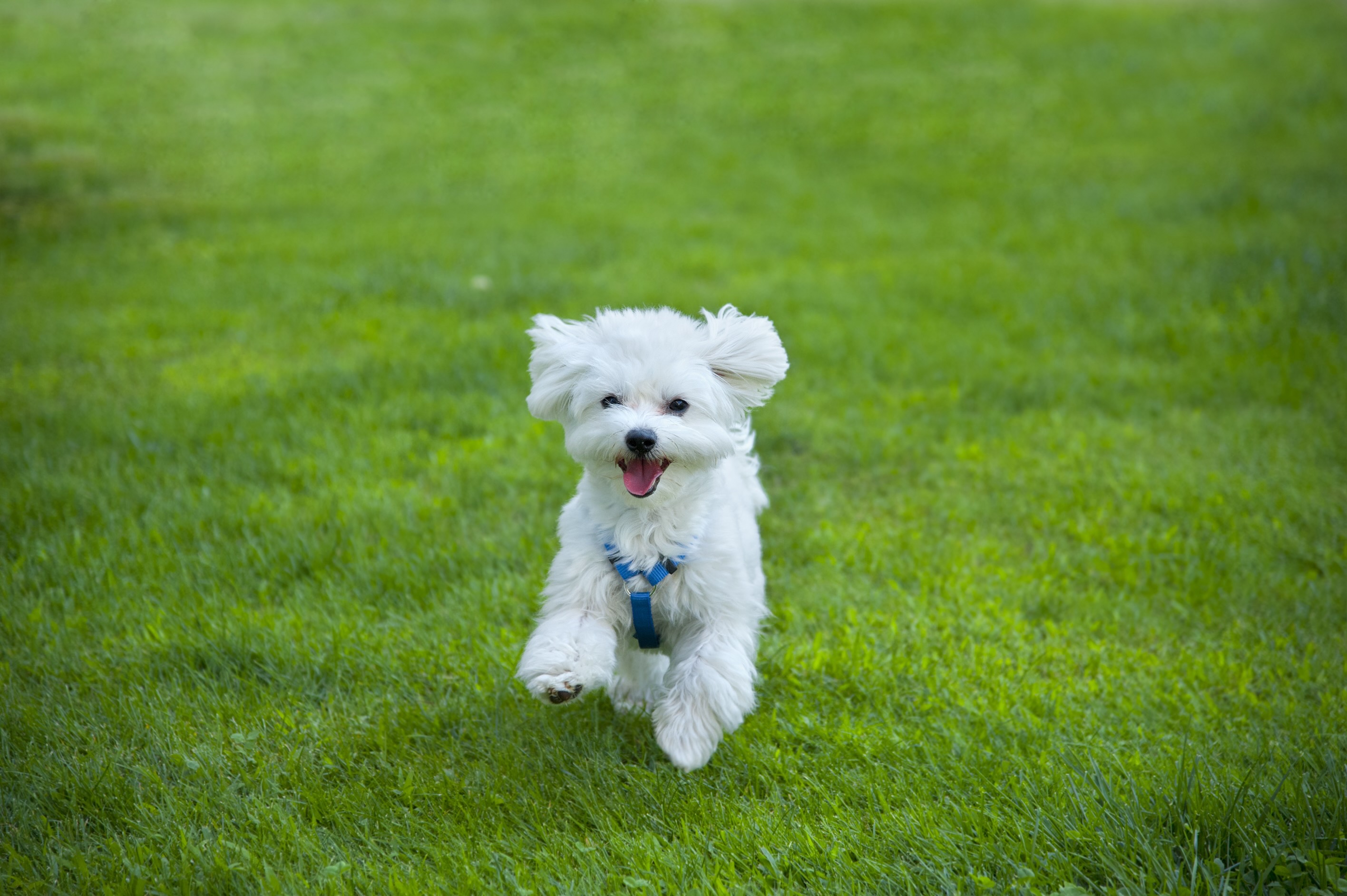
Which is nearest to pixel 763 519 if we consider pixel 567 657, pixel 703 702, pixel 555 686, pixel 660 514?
pixel 660 514

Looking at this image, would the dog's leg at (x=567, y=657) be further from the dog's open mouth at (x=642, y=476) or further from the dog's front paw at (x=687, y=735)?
the dog's open mouth at (x=642, y=476)

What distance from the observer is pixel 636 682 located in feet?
13.3

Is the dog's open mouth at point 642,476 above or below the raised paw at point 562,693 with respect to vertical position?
above

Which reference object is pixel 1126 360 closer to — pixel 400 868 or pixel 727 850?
pixel 727 850

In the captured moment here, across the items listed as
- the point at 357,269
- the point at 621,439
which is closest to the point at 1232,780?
the point at 621,439

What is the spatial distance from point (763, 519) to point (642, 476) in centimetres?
220

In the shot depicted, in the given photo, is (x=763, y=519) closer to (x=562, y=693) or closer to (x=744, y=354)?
(x=744, y=354)

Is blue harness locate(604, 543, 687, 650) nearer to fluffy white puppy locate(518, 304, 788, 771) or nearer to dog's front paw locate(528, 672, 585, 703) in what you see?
fluffy white puppy locate(518, 304, 788, 771)

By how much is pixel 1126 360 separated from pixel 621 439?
5276 millimetres

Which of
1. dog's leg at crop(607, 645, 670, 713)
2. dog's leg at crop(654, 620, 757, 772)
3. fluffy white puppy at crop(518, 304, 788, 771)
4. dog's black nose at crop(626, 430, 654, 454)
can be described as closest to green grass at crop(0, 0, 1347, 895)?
dog's leg at crop(607, 645, 670, 713)

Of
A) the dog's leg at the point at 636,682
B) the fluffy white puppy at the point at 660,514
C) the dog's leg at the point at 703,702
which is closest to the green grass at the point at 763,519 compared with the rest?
the dog's leg at the point at 636,682

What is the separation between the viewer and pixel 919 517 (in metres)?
5.58

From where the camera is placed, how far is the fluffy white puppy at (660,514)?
340 cm

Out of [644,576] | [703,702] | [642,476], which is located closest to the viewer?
[703,702]
